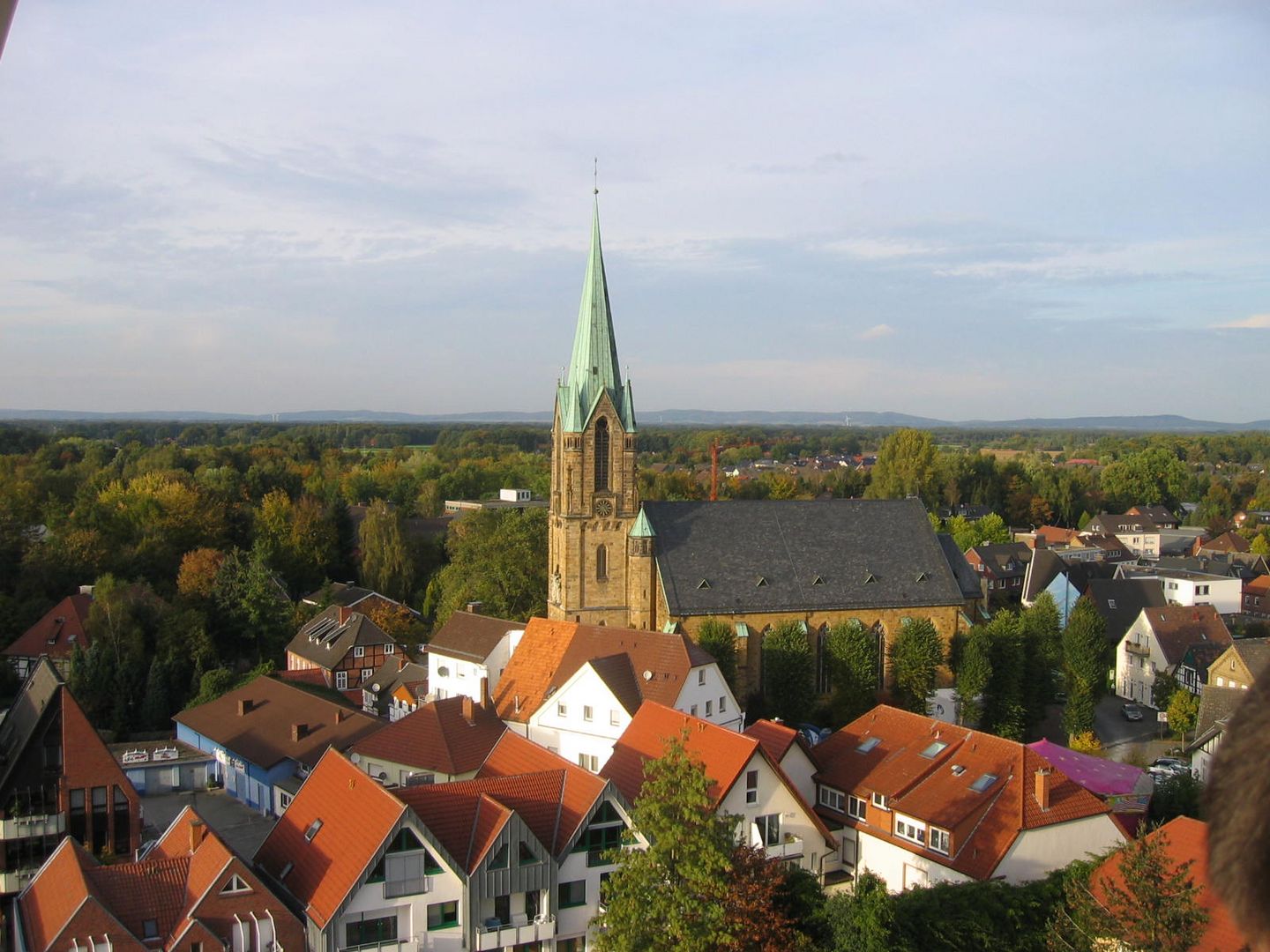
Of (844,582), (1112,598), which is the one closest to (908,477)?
(1112,598)

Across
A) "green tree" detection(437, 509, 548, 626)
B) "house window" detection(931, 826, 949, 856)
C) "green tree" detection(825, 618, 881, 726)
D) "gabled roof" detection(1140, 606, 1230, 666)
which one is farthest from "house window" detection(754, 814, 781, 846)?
"gabled roof" detection(1140, 606, 1230, 666)

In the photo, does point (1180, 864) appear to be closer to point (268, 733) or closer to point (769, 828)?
point (769, 828)

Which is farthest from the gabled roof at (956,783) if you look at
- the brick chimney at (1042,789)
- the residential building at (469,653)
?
the residential building at (469,653)

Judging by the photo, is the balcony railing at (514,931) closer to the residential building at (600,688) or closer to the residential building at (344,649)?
the residential building at (600,688)

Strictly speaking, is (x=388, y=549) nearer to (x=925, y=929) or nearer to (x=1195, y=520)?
(x=925, y=929)

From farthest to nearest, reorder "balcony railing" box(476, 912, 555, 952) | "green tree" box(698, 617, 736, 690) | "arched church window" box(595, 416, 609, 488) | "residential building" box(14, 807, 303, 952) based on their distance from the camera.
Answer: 1. "arched church window" box(595, 416, 609, 488)
2. "green tree" box(698, 617, 736, 690)
3. "balcony railing" box(476, 912, 555, 952)
4. "residential building" box(14, 807, 303, 952)

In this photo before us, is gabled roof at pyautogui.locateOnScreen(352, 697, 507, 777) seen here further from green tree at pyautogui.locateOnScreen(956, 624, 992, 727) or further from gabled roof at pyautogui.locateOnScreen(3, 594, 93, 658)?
gabled roof at pyautogui.locateOnScreen(3, 594, 93, 658)
